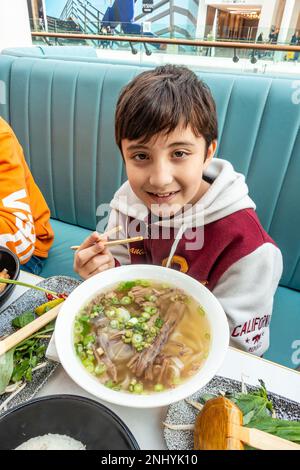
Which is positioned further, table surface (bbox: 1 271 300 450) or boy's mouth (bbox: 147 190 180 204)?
boy's mouth (bbox: 147 190 180 204)

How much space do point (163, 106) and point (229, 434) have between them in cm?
74

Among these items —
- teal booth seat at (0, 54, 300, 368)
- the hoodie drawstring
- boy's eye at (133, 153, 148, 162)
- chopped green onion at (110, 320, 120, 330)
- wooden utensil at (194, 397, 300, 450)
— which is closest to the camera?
wooden utensil at (194, 397, 300, 450)

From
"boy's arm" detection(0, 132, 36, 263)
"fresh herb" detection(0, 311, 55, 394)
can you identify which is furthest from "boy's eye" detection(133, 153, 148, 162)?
"boy's arm" detection(0, 132, 36, 263)

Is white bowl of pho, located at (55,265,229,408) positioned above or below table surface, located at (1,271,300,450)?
above

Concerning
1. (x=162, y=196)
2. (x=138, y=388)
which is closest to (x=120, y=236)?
(x=162, y=196)

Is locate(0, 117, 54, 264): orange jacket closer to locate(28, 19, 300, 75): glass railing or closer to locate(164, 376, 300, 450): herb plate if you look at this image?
locate(164, 376, 300, 450): herb plate

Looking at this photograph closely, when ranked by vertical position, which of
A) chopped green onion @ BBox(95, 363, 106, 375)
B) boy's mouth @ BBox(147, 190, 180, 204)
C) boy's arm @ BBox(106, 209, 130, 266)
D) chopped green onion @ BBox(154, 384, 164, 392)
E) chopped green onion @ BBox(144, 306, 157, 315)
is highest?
boy's mouth @ BBox(147, 190, 180, 204)

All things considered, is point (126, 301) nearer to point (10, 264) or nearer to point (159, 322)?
point (159, 322)

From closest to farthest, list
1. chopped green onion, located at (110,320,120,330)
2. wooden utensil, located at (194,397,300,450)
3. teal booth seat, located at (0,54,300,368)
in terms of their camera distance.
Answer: wooden utensil, located at (194,397,300,450)
chopped green onion, located at (110,320,120,330)
teal booth seat, located at (0,54,300,368)

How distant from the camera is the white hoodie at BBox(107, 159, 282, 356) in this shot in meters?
0.93

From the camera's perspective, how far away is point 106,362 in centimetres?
65

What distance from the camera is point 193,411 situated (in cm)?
61

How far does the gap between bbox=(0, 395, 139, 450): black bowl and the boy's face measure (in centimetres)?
54

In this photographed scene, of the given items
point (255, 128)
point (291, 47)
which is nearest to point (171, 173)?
point (255, 128)
